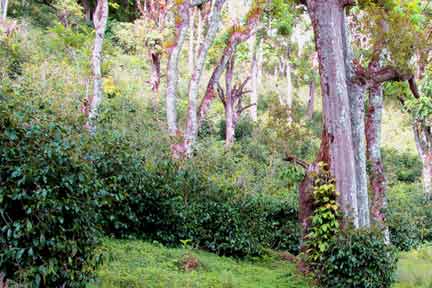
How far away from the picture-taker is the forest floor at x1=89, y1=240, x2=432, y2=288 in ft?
23.3

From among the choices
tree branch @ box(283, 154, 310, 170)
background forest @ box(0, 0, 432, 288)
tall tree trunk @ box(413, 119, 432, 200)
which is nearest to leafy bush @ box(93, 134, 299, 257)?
background forest @ box(0, 0, 432, 288)

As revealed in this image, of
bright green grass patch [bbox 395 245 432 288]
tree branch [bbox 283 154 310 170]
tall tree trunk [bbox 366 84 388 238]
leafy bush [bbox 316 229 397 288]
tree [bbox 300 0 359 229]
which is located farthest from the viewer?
tall tree trunk [bbox 366 84 388 238]

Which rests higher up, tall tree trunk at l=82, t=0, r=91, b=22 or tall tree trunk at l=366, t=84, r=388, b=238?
tall tree trunk at l=82, t=0, r=91, b=22

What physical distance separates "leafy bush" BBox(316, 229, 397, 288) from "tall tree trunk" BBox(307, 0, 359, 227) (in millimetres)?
627

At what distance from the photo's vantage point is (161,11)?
24.2 m

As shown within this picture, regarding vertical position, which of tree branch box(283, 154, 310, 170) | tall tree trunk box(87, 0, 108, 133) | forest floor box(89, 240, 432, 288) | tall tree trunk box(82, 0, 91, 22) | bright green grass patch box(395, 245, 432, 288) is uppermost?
tall tree trunk box(82, 0, 91, 22)

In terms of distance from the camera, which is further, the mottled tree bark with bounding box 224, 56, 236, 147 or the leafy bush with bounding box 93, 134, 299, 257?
the mottled tree bark with bounding box 224, 56, 236, 147

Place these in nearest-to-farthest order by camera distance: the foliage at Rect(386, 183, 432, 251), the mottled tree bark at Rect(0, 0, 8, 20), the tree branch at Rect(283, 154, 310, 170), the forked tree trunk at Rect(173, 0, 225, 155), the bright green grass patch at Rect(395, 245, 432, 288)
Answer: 1. the tree branch at Rect(283, 154, 310, 170)
2. the bright green grass patch at Rect(395, 245, 432, 288)
3. the forked tree trunk at Rect(173, 0, 225, 155)
4. the foliage at Rect(386, 183, 432, 251)
5. the mottled tree bark at Rect(0, 0, 8, 20)

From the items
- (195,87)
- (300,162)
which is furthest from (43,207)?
(195,87)

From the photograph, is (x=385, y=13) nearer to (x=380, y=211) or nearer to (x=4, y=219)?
(x=380, y=211)

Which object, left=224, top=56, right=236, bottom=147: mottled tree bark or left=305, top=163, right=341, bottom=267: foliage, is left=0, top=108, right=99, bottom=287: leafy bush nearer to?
left=305, top=163, right=341, bottom=267: foliage

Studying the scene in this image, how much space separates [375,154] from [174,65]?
6202 millimetres

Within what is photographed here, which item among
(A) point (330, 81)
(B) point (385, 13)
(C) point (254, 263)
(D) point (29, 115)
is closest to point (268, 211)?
(C) point (254, 263)

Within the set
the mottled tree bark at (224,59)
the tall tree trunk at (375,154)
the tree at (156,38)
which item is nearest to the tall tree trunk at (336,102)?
the tall tree trunk at (375,154)
